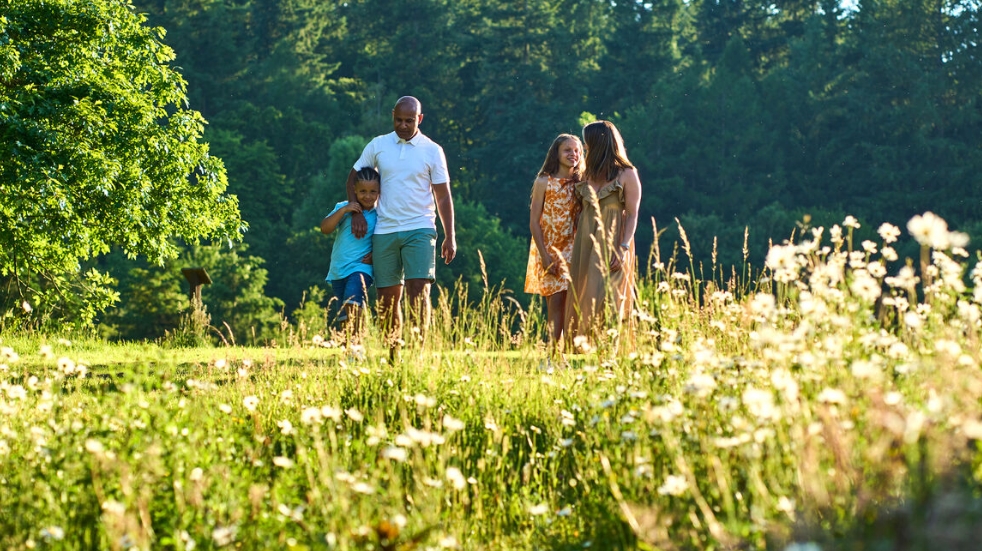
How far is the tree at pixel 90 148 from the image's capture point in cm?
1653

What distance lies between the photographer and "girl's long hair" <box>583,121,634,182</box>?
29.5 feet

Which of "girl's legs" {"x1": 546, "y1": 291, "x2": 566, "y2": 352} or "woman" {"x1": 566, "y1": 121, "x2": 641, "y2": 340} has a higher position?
"woman" {"x1": 566, "y1": 121, "x2": 641, "y2": 340}

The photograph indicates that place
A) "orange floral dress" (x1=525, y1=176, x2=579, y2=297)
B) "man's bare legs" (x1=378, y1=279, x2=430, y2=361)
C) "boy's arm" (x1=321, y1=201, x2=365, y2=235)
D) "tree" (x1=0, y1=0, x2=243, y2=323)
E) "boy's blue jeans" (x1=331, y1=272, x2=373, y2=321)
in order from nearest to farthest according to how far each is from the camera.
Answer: "man's bare legs" (x1=378, y1=279, x2=430, y2=361)
"boy's blue jeans" (x1=331, y1=272, x2=373, y2=321)
"boy's arm" (x1=321, y1=201, x2=365, y2=235)
"orange floral dress" (x1=525, y1=176, x2=579, y2=297)
"tree" (x1=0, y1=0, x2=243, y2=323)

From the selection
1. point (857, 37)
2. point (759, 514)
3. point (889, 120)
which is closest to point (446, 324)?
point (759, 514)

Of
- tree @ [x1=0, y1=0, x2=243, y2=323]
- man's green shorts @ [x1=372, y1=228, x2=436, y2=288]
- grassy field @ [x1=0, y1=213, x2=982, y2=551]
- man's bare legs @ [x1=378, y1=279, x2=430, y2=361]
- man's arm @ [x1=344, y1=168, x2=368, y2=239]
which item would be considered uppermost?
tree @ [x1=0, y1=0, x2=243, y2=323]

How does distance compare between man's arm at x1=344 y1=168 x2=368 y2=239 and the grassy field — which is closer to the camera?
the grassy field

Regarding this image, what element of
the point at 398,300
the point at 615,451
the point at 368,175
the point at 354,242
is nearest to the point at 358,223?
the point at 354,242

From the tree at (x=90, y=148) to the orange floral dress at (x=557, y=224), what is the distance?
29.6 feet

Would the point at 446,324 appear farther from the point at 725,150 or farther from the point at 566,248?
the point at 725,150

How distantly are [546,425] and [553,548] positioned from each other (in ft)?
4.63

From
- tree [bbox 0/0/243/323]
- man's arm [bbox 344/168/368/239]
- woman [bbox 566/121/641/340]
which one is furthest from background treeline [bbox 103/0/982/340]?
man's arm [bbox 344/168/368/239]

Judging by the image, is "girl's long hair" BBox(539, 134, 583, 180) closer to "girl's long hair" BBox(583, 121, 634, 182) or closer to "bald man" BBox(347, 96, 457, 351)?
"girl's long hair" BBox(583, 121, 634, 182)

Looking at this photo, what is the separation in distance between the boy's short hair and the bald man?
4 centimetres

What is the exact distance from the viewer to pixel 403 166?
332 inches
